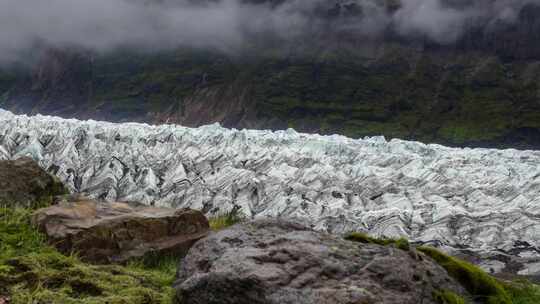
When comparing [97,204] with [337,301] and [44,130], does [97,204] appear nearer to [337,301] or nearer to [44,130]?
[337,301]

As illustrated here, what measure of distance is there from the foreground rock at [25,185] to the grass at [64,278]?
1935 millimetres

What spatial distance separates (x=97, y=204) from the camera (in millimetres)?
9039

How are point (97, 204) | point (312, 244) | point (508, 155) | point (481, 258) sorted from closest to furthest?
point (312, 244)
point (97, 204)
point (481, 258)
point (508, 155)

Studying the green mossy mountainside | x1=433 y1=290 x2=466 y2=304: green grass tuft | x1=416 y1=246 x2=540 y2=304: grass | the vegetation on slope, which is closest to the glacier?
x1=416 y1=246 x2=540 y2=304: grass

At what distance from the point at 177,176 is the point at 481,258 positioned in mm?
12413

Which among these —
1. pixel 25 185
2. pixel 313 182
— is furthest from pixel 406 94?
pixel 25 185

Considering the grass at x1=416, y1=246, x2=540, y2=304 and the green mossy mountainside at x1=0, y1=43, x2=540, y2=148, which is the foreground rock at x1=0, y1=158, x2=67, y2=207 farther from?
the green mossy mountainside at x1=0, y1=43, x2=540, y2=148

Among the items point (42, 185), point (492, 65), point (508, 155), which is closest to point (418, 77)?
point (492, 65)

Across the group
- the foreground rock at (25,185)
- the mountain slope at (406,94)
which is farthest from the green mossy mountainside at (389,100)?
the foreground rock at (25,185)

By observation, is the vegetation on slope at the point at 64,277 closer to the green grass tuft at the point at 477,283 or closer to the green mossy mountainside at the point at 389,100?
the green grass tuft at the point at 477,283

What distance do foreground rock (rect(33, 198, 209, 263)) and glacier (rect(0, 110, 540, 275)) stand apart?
10.2 meters

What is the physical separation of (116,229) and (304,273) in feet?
11.1

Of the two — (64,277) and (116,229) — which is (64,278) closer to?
(64,277)

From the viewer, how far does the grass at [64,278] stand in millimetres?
5914
